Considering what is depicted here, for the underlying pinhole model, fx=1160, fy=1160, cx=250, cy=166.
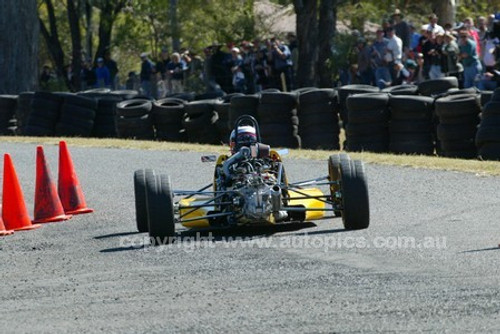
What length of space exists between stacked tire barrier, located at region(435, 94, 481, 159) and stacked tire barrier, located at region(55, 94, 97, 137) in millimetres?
8708

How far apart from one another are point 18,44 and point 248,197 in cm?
2087

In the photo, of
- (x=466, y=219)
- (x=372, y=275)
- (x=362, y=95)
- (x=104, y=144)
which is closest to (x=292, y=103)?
(x=362, y=95)

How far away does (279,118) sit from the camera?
757 inches

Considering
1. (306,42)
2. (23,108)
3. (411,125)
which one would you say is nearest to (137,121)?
(23,108)

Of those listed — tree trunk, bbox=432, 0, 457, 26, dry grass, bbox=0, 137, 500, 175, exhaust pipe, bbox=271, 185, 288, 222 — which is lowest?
dry grass, bbox=0, 137, 500, 175

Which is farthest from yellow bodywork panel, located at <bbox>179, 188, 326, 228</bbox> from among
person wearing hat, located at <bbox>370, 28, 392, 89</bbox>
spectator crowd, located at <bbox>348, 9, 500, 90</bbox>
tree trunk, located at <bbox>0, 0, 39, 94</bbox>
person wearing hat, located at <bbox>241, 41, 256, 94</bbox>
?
tree trunk, located at <bbox>0, 0, 39, 94</bbox>

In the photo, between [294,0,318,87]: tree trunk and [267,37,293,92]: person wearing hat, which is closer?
[267,37,293,92]: person wearing hat

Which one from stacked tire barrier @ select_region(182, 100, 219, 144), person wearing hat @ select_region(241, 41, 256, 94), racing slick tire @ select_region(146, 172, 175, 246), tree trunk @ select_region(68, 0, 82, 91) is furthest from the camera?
tree trunk @ select_region(68, 0, 82, 91)

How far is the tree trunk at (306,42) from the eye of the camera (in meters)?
27.9

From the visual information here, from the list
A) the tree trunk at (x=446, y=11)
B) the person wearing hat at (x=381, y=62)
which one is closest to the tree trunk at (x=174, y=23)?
the tree trunk at (x=446, y=11)

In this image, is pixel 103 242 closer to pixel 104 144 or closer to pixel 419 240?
pixel 419 240

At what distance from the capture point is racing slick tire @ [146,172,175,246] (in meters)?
9.51

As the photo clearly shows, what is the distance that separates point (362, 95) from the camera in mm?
17234

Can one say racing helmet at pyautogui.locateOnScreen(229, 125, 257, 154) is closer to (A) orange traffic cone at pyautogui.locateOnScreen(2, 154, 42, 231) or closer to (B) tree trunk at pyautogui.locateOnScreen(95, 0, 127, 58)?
(A) orange traffic cone at pyautogui.locateOnScreen(2, 154, 42, 231)
